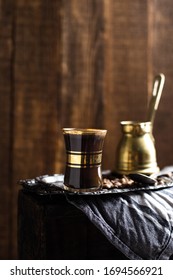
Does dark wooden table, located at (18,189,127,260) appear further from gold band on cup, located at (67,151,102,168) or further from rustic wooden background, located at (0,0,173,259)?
rustic wooden background, located at (0,0,173,259)

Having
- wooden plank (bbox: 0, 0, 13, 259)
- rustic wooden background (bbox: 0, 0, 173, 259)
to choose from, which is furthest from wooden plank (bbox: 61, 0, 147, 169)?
wooden plank (bbox: 0, 0, 13, 259)

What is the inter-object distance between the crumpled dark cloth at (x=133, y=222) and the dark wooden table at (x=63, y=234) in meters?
0.03

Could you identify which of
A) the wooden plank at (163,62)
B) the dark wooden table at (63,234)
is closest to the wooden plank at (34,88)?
the wooden plank at (163,62)

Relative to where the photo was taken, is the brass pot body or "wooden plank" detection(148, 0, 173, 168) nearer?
the brass pot body

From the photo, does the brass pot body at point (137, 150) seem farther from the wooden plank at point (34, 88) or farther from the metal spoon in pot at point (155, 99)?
the wooden plank at point (34, 88)

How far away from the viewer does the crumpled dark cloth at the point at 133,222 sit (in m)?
0.87

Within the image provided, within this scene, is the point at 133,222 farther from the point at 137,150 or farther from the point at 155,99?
the point at 155,99

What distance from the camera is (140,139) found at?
3.85 feet

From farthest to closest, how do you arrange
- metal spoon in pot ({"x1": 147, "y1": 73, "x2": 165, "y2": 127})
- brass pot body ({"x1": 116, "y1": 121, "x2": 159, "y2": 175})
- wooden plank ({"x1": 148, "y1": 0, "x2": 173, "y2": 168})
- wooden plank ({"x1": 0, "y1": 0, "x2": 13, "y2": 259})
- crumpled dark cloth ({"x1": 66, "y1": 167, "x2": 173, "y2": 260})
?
wooden plank ({"x1": 148, "y1": 0, "x2": 173, "y2": 168}), wooden plank ({"x1": 0, "y1": 0, "x2": 13, "y2": 259}), metal spoon in pot ({"x1": 147, "y1": 73, "x2": 165, "y2": 127}), brass pot body ({"x1": 116, "y1": 121, "x2": 159, "y2": 175}), crumpled dark cloth ({"x1": 66, "y1": 167, "x2": 173, "y2": 260})

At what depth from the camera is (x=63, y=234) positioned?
890 mm

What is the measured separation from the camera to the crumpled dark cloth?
871mm

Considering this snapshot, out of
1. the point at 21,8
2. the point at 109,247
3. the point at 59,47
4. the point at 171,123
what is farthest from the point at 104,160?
the point at 109,247

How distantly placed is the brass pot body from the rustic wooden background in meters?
0.49
